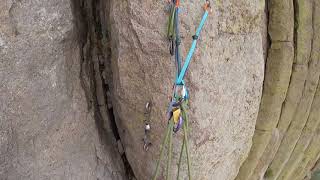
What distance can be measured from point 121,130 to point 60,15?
0.34 metres

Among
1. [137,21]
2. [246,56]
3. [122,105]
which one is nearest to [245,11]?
[246,56]

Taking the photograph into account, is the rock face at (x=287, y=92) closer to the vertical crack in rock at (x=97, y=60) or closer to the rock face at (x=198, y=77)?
the rock face at (x=198, y=77)

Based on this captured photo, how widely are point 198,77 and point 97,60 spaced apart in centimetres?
30

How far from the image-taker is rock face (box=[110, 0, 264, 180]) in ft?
3.15

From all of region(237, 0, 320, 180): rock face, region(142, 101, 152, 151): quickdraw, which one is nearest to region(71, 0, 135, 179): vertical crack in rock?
region(142, 101, 152, 151): quickdraw

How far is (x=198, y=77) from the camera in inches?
38.4

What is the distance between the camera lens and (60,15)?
3.32 feet

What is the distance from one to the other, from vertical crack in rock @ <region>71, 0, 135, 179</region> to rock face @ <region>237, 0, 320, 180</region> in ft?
1.44

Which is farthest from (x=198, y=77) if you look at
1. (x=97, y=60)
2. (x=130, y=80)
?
(x=97, y=60)

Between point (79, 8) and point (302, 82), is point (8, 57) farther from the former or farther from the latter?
point (302, 82)

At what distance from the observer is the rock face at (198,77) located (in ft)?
3.15

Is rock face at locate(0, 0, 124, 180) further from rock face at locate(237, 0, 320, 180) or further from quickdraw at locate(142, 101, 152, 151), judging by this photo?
rock face at locate(237, 0, 320, 180)

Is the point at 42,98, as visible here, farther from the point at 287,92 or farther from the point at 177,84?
the point at 287,92

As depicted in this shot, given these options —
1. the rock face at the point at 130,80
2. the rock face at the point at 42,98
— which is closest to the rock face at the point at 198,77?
the rock face at the point at 130,80
